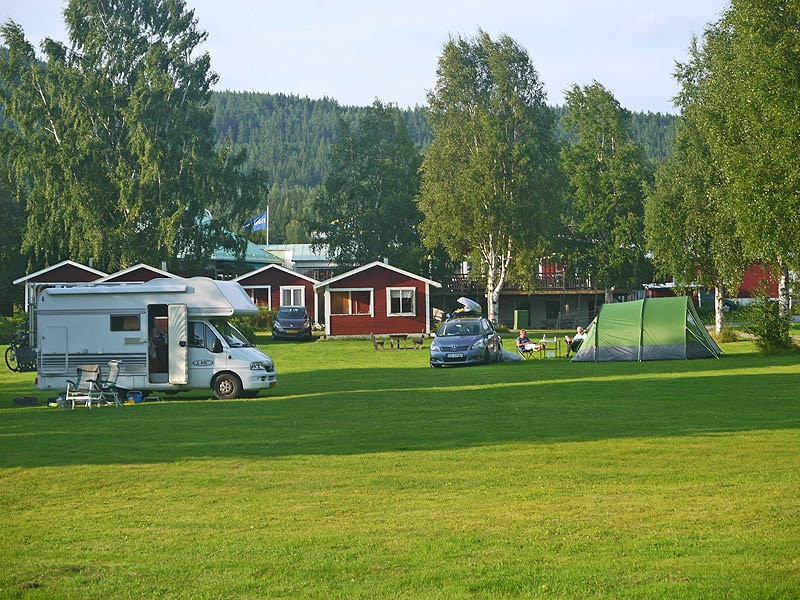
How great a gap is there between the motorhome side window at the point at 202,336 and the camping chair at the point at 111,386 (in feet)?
5.88

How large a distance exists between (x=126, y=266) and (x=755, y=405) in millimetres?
42181

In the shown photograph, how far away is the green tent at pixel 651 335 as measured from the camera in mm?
32406

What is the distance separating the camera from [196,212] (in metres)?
57.2

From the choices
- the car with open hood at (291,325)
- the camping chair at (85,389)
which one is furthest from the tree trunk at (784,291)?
the camping chair at (85,389)

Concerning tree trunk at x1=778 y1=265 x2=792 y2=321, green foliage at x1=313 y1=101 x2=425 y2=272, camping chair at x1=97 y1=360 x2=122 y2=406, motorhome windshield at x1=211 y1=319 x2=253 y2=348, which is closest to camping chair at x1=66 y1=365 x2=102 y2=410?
camping chair at x1=97 y1=360 x2=122 y2=406

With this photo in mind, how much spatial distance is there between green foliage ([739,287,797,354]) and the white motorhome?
58.1 feet

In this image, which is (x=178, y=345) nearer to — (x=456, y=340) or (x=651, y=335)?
(x=456, y=340)

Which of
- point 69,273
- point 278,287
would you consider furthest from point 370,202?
point 69,273

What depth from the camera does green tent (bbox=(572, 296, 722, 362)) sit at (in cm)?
3241

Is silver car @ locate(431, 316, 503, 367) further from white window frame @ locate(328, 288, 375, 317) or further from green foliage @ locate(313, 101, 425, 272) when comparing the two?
green foliage @ locate(313, 101, 425, 272)

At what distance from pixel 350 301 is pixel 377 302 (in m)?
1.43

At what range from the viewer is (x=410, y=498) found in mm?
10320

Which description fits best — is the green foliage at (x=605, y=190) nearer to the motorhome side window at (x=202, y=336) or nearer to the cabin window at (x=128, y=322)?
the motorhome side window at (x=202, y=336)

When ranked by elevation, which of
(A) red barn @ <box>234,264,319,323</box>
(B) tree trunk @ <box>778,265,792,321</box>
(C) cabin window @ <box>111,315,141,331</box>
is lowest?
(C) cabin window @ <box>111,315,141,331</box>
